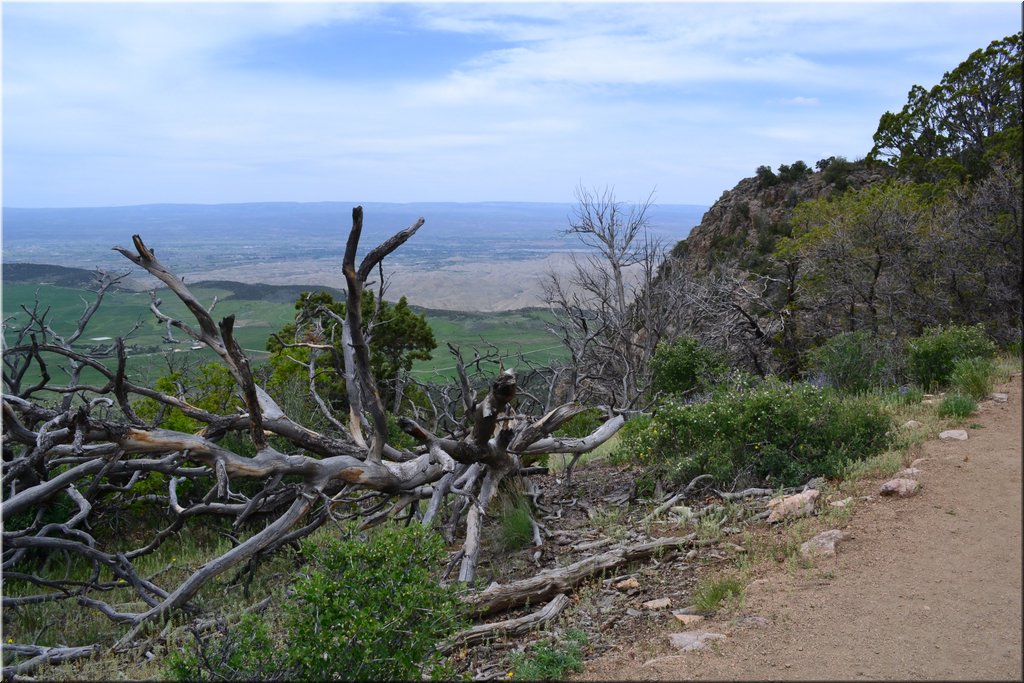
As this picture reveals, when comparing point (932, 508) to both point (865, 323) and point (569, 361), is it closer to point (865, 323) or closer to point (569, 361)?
point (569, 361)

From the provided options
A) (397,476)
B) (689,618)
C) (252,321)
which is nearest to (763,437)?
(689,618)

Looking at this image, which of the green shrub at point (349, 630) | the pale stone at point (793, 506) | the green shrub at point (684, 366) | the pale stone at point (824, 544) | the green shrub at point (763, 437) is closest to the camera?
the green shrub at point (349, 630)

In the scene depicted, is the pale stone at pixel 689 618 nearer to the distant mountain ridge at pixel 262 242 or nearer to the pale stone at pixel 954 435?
the pale stone at pixel 954 435

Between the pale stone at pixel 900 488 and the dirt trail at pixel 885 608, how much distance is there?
0.07m

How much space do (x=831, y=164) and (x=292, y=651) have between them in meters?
35.5

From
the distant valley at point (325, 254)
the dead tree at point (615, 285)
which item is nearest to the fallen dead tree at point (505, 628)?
the dead tree at point (615, 285)

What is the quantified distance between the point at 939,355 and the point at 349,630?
958 cm

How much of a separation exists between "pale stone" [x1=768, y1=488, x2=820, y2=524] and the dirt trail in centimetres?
37

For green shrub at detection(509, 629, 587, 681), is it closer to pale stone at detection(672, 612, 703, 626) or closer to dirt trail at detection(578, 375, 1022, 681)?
dirt trail at detection(578, 375, 1022, 681)

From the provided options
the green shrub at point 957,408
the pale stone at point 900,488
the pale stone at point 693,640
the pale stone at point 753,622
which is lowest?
the pale stone at point 693,640

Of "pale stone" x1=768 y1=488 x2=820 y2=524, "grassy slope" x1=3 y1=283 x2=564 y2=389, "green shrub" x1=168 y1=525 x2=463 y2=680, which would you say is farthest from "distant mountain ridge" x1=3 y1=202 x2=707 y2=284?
"green shrub" x1=168 y1=525 x2=463 y2=680

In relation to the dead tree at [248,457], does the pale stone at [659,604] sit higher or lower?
lower

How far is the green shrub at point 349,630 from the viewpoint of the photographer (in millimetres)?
3451

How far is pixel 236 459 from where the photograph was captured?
15.1 feet
